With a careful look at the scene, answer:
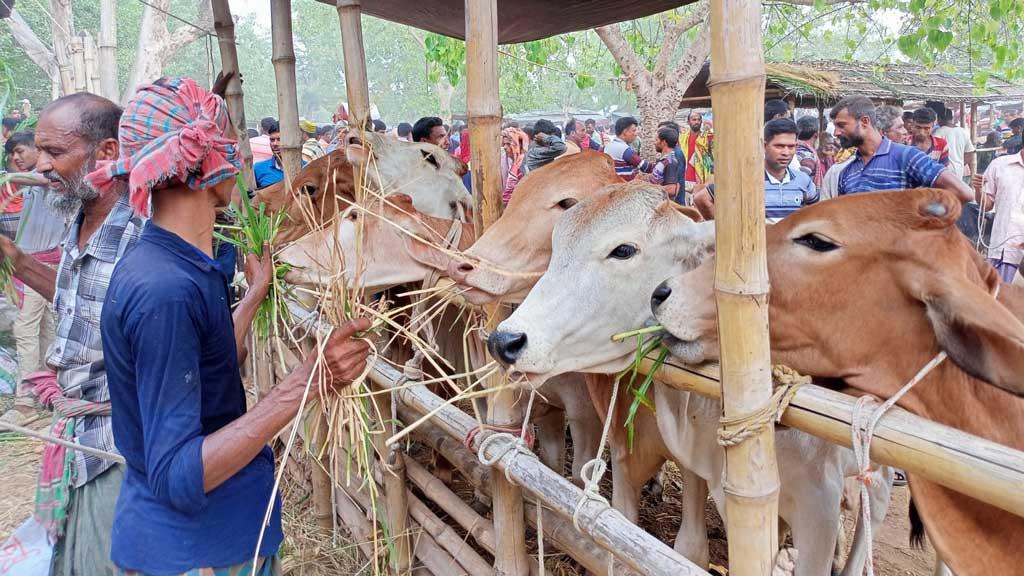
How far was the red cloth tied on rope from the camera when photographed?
238 cm

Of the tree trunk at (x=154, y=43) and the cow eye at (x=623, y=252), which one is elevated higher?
the tree trunk at (x=154, y=43)

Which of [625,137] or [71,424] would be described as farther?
[625,137]

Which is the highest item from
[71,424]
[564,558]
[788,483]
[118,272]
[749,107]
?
[749,107]

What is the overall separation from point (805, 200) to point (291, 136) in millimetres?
3285

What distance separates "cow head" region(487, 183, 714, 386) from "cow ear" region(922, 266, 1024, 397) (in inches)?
30.6

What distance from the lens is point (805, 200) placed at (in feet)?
15.7

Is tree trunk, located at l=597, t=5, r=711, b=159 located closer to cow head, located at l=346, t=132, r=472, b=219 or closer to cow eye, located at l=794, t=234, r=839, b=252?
cow head, located at l=346, t=132, r=472, b=219

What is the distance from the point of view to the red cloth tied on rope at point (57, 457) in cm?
238

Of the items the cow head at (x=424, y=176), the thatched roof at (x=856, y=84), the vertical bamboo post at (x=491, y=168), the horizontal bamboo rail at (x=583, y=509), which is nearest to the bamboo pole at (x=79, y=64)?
the cow head at (x=424, y=176)

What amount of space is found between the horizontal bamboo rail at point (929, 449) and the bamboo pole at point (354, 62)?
2.04m

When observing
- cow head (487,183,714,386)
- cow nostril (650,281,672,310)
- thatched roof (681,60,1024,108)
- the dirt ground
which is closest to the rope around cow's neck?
cow nostril (650,281,672,310)

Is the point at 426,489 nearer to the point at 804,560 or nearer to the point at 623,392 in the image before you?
the point at 623,392

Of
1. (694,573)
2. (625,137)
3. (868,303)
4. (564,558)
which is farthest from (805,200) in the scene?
(625,137)

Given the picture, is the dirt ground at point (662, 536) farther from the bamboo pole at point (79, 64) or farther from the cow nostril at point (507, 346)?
the bamboo pole at point (79, 64)
